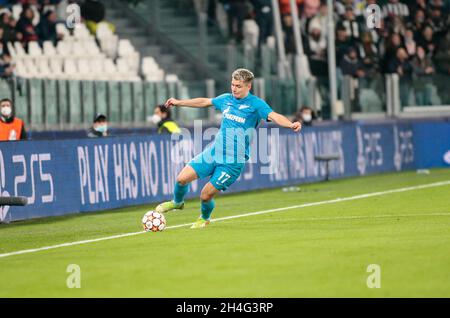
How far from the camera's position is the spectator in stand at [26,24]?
106ft

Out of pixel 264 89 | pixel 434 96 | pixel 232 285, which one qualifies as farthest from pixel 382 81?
pixel 232 285

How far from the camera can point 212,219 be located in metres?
19.4

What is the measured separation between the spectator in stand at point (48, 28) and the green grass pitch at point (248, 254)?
12.2 m

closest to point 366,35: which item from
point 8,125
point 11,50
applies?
point 11,50

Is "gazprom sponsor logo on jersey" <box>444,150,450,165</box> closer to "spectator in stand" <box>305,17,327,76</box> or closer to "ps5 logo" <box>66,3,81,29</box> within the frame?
"spectator in stand" <box>305,17,327,76</box>

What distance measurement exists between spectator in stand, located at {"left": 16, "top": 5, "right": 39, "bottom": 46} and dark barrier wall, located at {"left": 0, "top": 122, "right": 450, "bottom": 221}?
716 cm

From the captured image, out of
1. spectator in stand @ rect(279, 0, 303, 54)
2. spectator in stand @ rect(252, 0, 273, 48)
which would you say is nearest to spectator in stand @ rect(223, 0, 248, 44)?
spectator in stand @ rect(252, 0, 273, 48)

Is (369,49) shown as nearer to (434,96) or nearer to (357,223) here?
(434,96)

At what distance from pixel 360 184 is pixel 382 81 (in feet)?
28.1

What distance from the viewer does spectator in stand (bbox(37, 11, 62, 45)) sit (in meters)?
33.3

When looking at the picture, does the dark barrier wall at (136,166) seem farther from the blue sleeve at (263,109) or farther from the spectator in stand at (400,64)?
the blue sleeve at (263,109)

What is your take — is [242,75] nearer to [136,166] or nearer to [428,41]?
[136,166]

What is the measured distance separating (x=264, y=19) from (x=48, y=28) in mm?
7475

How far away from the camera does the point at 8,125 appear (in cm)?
2344
